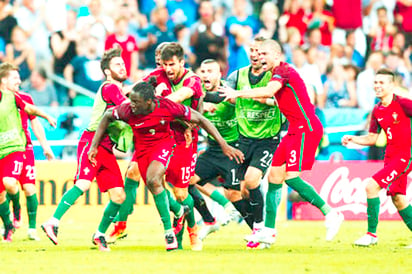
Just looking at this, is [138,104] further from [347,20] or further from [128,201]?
[347,20]

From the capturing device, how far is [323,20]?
22.9 meters

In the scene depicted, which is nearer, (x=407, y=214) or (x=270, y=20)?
(x=407, y=214)

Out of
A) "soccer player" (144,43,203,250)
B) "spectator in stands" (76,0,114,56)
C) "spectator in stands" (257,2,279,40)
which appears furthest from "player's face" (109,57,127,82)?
"spectator in stands" (257,2,279,40)

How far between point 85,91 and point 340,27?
22.5 ft

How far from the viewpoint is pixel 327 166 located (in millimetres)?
18344

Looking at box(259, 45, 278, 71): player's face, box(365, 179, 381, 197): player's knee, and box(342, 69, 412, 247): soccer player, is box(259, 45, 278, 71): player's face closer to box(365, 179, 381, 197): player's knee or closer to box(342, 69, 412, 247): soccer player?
box(342, 69, 412, 247): soccer player

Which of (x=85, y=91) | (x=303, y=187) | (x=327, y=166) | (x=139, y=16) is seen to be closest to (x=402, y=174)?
(x=303, y=187)

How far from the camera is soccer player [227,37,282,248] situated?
1280cm

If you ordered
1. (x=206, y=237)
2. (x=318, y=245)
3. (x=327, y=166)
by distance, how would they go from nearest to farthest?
1. (x=318, y=245)
2. (x=206, y=237)
3. (x=327, y=166)

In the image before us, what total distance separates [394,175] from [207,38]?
8.62 m

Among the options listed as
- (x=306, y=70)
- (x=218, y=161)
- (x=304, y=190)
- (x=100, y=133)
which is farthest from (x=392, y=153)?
(x=306, y=70)

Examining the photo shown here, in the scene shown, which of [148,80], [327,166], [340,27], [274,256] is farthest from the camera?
[340,27]

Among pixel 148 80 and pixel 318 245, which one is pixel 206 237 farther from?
pixel 148 80

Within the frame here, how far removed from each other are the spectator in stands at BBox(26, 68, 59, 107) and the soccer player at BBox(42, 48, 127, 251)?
685 centimetres
